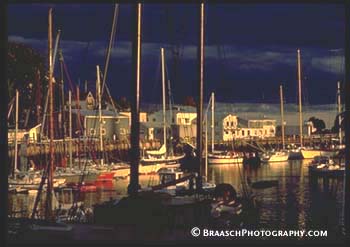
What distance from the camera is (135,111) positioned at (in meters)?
10.0

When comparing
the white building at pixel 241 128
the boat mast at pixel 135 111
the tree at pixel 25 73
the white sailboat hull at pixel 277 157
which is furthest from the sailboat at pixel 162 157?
the boat mast at pixel 135 111

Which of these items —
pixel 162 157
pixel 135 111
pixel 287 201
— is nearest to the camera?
pixel 135 111

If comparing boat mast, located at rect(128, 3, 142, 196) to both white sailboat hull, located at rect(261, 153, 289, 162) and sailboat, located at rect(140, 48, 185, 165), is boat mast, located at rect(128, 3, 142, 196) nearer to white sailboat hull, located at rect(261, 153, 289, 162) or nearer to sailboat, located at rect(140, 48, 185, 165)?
sailboat, located at rect(140, 48, 185, 165)

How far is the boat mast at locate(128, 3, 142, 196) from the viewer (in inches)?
386

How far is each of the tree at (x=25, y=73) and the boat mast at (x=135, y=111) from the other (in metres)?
28.3

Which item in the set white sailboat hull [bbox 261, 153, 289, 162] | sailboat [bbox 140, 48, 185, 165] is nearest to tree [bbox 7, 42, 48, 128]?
sailboat [bbox 140, 48, 185, 165]

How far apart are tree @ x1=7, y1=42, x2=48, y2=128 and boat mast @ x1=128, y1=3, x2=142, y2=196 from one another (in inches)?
1116

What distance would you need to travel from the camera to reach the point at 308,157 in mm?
55312

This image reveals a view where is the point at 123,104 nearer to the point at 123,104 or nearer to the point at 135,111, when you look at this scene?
the point at 123,104

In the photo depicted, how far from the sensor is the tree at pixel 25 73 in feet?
129

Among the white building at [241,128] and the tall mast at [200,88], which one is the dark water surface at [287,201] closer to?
the tall mast at [200,88]

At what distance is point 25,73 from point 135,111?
112 ft

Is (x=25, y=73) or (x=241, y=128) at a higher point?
(x=25, y=73)

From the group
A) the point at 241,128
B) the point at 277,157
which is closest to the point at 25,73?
the point at 277,157
